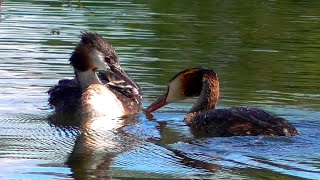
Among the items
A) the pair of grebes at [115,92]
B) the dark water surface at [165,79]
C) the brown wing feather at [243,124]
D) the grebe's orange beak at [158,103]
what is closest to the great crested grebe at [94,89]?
the pair of grebes at [115,92]

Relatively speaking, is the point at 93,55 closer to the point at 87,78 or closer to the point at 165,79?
the point at 87,78

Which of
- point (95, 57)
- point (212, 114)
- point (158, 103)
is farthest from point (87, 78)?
point (212, 114)

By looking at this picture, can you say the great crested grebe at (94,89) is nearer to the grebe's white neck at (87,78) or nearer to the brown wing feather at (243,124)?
the grebe's white neck at (87,78)

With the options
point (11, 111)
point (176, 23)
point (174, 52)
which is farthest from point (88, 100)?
point (176, 23)

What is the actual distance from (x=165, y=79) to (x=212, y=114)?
11.3 feet

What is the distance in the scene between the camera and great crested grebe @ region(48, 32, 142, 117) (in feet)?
45.9

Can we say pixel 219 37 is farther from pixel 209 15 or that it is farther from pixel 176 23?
pixel 209 15

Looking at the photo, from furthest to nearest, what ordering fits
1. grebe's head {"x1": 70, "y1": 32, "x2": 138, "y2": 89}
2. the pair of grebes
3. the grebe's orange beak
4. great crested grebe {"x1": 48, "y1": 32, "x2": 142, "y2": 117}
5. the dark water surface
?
grebe's head {"x1": 70, "y1": 32, "x2": 138, "y2": 89}, great crested grebe {"x1": 48, "y1": 32, "x2": 142, "y2": 117}, the grebe's orange beak, the pair of grebes, the dark water surface

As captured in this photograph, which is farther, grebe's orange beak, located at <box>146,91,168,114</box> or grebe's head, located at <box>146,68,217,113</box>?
grebe's orange beak, located at <box>146,91,168,114</box>

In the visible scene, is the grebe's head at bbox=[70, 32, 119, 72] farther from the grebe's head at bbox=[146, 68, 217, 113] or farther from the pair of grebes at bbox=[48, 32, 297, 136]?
the grebe's head at bbox=[146, 68, 217, 113]

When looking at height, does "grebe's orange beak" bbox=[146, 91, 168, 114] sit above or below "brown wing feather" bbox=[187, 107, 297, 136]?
below

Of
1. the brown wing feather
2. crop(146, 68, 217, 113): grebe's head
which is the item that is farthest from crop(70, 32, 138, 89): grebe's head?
the brown wing feather

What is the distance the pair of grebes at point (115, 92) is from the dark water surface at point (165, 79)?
0.22 meters

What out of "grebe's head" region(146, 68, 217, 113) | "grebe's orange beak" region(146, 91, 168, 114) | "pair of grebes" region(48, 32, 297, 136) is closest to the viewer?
"pair of grebes" region(48, 32, 297, 136)
